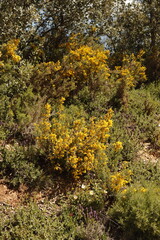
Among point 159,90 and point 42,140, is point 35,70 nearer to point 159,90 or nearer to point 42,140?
point 42,140

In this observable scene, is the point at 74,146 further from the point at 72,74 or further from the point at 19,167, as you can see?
the point at 72,74

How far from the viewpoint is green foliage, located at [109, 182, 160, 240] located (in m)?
3.10

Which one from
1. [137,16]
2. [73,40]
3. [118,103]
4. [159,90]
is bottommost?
[118,103]

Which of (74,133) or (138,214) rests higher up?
(74,133)

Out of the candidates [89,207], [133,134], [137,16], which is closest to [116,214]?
[89,207]

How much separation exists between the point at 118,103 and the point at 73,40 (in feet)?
8.61

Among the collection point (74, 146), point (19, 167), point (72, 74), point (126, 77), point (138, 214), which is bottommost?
point (19, 167)

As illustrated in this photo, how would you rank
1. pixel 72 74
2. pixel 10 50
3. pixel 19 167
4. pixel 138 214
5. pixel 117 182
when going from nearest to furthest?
pixel 138 214, pixel 117 182, pixel 19 167, pixel 10 50, pixel 72 74

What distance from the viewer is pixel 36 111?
17.0 feet

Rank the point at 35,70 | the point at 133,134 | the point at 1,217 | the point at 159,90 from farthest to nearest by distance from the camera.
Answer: the point at 159,90
the point at 35,70
the point at 133,134
the point at 1,217

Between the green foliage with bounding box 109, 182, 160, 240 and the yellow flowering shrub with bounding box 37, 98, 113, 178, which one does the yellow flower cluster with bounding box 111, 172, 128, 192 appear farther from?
the yellow flowering shrub with bounding box 37, 98, 113, 178

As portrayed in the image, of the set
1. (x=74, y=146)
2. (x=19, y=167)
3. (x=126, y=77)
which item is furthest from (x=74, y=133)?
(x=126, y=77)

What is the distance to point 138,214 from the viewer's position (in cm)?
310

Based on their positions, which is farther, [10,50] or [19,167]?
[10,50]
